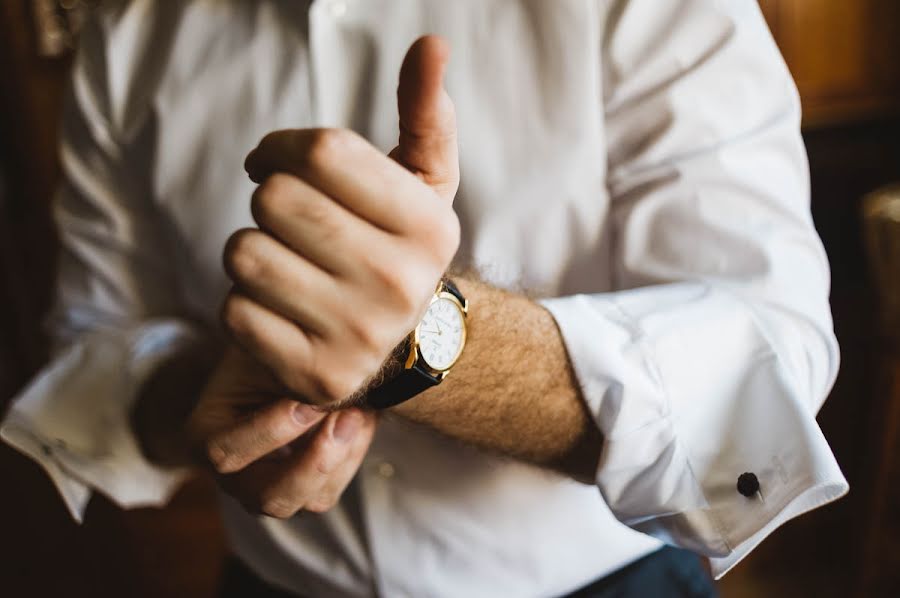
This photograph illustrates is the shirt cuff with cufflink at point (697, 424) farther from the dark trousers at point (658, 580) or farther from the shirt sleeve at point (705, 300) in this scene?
the dark trousers at point (658, 580)

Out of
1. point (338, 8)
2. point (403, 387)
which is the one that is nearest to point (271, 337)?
point (403, 387)

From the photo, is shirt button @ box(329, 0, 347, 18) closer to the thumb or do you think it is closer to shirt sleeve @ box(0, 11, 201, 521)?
shirt sleeve @ box(0, 11, 201, 521)

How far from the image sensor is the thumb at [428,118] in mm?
385

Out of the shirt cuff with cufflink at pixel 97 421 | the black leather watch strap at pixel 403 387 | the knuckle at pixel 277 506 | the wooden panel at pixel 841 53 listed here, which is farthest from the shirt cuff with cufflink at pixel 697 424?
the wooden panel at pixel 841 53

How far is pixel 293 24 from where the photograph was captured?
2.67 ft

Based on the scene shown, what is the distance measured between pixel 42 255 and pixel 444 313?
2.56 m

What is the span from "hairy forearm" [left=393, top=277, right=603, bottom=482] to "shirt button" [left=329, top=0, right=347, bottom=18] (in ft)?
1.11

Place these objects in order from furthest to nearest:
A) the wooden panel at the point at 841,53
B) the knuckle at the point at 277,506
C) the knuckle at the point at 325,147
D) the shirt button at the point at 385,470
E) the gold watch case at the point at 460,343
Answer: the wooden panel at the point at 841,53 → the shirt button at the point at 385,470 → the knuckle at the point at 277,506 → the gold watch case at the point at 460,343 → the knuckle at the point at 325,147

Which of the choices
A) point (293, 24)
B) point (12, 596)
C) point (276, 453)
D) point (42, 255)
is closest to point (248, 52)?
point (293, 24)

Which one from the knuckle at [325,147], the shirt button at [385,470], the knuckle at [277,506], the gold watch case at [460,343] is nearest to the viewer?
the knuckle at [325,147]

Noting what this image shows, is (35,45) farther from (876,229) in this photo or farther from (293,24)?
(876,229)

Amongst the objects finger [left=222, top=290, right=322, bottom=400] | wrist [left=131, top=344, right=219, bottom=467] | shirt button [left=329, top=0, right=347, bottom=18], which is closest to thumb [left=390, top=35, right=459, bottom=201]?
finger [left=222, top=290, right=322, bottom=400]

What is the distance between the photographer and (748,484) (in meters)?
0.56

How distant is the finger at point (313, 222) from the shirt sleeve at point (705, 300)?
0.23 m
